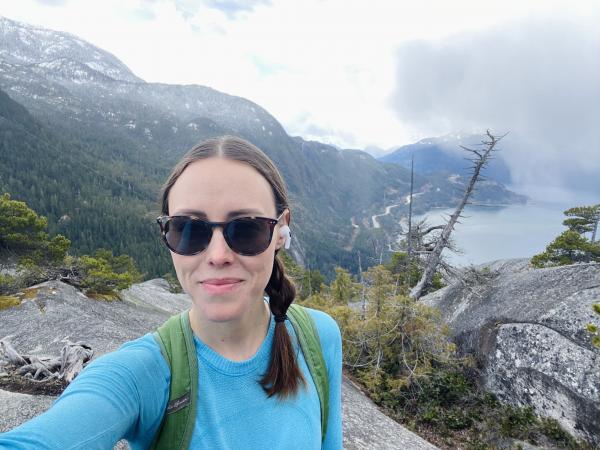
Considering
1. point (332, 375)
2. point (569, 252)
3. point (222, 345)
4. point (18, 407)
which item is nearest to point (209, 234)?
point (222, 345)

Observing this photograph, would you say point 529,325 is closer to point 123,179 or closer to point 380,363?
point 380,363

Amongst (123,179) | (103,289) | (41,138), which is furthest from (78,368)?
(41,138)

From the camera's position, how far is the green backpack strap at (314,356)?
7.52ft

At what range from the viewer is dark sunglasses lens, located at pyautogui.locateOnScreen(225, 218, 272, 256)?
1932 mm

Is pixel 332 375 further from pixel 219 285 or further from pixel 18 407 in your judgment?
pixel 18 407

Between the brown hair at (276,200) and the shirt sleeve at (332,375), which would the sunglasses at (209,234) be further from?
the shirt sleeve at (332,375)

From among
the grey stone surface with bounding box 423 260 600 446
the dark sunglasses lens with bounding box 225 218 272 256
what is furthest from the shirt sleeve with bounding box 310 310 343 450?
the grey stone surface with bounding box 423 260 600 446

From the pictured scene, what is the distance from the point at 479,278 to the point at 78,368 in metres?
13.5

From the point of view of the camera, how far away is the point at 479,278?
535 inches

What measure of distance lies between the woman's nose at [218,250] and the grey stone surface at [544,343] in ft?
35.1

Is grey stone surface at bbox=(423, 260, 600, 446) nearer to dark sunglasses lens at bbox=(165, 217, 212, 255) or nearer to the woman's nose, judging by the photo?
the woman's nose

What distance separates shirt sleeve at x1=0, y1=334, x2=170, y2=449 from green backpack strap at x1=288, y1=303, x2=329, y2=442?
3.02 ft

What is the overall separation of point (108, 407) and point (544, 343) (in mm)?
11365

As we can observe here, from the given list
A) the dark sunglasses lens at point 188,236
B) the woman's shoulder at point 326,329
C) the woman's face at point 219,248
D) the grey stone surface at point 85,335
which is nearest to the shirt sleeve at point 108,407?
the woman's face at point 219,248
